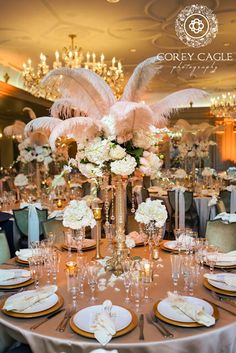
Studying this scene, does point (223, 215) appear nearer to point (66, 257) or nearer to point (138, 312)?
point (66, 257)

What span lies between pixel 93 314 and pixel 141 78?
4.79 ft

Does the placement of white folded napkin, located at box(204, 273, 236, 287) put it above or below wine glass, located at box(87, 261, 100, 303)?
below

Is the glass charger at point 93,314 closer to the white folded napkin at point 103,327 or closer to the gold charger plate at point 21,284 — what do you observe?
the white folded napkin at point 103,327

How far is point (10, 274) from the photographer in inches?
87.6

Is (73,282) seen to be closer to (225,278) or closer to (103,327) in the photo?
(103,327)

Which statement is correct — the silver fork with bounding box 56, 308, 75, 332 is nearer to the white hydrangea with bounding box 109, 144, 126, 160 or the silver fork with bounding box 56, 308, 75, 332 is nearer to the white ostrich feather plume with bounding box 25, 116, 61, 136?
the white hydrangea with bounding box 109, 144, 126, 160

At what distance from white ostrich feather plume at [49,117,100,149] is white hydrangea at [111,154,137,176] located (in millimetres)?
290

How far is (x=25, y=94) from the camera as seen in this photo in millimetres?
9531

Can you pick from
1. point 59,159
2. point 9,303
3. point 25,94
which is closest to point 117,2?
point 59,159

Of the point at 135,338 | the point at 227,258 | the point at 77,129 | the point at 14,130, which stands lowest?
the point at 135,338

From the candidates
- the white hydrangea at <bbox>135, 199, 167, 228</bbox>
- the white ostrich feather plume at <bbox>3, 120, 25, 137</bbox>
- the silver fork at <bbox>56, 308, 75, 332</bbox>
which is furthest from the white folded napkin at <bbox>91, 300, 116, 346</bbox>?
the white ostrich feather plume at <bbox>3, 120, 25, 137</bbox>

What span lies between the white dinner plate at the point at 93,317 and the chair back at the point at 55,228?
1.62 metres

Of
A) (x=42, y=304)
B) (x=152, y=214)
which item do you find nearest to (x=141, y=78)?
(x=152, y=214)

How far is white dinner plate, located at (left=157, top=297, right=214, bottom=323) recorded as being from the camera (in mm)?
1666
